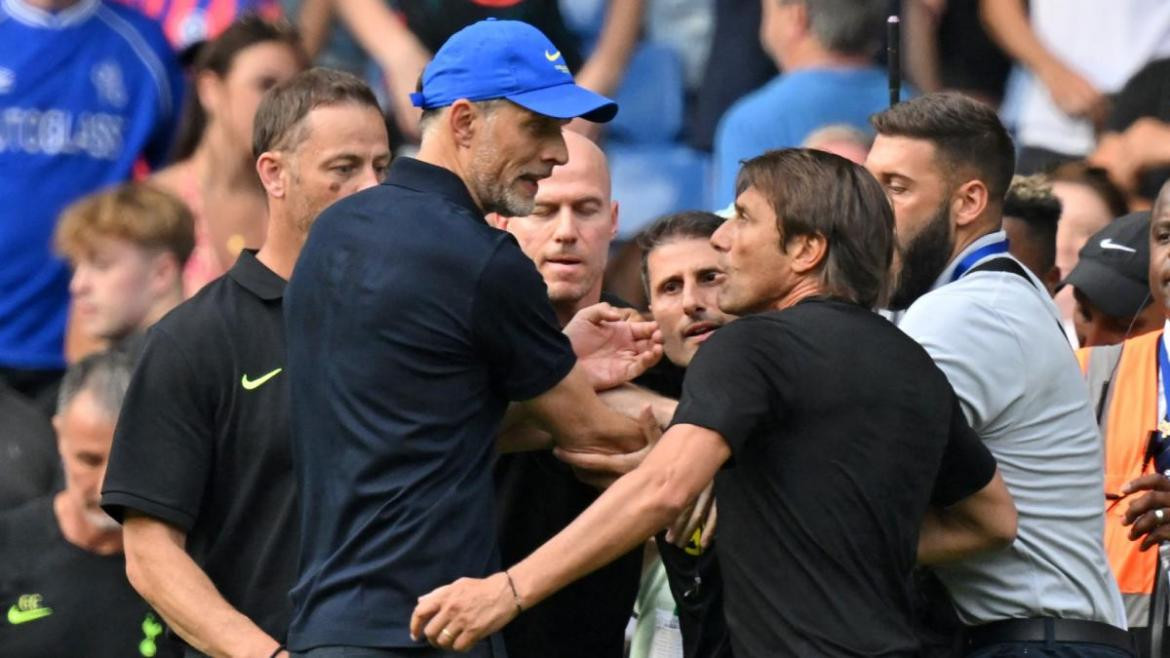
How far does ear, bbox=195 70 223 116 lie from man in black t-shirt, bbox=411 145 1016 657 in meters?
3.38

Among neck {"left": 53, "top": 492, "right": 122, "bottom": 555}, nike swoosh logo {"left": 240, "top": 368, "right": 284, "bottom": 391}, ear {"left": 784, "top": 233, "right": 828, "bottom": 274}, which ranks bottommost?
neck {"left": 53, "top": 492, "right": 122, "bottom": 555}

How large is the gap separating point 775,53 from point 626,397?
9.90 feet

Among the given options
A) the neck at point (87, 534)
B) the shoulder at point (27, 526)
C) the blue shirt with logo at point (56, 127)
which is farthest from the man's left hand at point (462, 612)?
the blue shirt with logo at point (56, 127)

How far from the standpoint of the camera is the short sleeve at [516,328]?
4016mm

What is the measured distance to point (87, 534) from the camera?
215 inches

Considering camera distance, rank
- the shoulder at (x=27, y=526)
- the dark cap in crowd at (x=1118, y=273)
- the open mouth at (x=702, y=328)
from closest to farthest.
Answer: the open mouth at (x=702, y=328) < the shoulder at (x=27, y=526) < the dark cap in crowd at (x=1118, y=273)

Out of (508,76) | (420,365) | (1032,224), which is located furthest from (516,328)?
(1032,224)

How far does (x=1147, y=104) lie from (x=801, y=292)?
3732 mm

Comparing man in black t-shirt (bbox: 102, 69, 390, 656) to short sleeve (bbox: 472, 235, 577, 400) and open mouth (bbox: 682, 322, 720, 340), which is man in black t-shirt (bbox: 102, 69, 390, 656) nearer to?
short sleeve (bbox: 472, 235, 577, 400)

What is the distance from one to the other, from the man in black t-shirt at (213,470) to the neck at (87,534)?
0.94 m

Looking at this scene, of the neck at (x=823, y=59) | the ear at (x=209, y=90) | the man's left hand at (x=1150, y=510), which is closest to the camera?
the man's left hand at (x=1150, y=510)

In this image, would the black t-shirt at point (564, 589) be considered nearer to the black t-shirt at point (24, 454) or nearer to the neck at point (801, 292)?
the neck at point (801, 292)

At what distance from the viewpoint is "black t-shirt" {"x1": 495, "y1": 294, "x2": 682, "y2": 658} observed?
16.4ft

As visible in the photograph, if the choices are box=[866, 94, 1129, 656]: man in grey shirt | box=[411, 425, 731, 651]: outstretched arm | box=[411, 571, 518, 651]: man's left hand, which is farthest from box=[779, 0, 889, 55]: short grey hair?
box=[411, 571, 518, 651]: man's left hand
